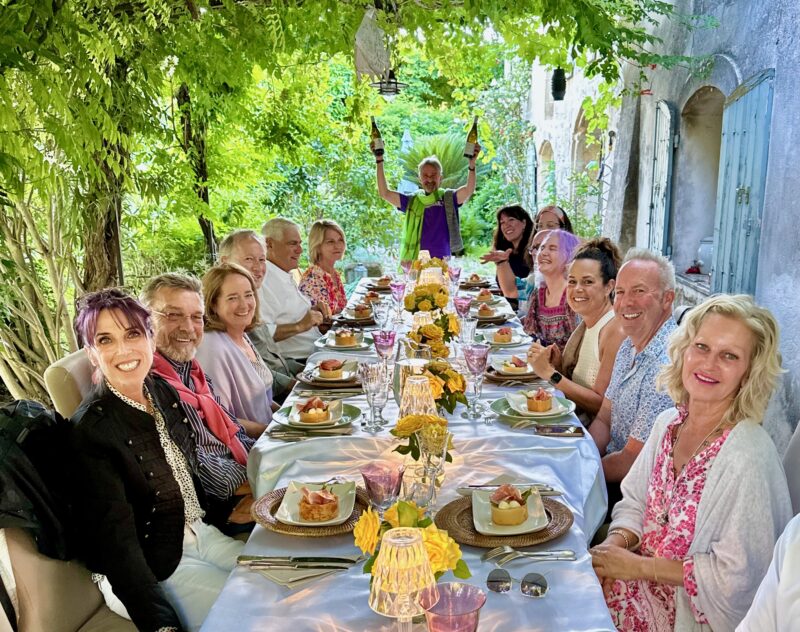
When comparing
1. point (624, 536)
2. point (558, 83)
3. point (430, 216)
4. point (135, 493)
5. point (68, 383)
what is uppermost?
point (558, 83)

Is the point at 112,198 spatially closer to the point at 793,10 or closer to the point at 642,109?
the point at 793,10

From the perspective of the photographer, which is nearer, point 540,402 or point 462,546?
point 462,546

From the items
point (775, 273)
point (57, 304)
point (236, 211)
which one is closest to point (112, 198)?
point (57, 304)

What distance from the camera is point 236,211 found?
211 inches

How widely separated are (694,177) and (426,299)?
345 centimetres

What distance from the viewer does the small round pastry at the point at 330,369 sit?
2609 mm

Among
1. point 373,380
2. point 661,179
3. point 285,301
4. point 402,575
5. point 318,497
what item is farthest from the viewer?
point 661,179

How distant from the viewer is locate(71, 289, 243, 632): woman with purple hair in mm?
1555

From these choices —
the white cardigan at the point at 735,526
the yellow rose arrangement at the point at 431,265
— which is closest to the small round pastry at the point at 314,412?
the white cardigan at the point at 735,526

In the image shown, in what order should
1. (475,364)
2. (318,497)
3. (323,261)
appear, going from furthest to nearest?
(323,261) < (475,364) < (318,497)

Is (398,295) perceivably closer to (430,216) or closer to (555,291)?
(555,291)

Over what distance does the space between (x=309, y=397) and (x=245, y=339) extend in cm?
60

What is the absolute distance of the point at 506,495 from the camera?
1.48m

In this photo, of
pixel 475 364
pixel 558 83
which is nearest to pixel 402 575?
pixel 475 364
